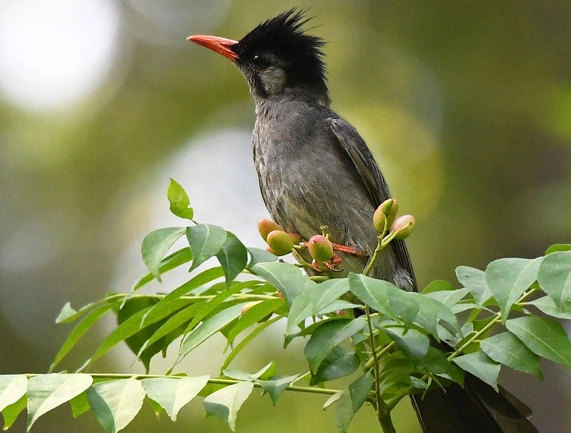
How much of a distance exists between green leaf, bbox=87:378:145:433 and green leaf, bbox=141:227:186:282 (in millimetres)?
347

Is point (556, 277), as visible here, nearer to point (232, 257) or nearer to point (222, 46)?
point (232, 257)

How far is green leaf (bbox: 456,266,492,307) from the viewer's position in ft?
8.36

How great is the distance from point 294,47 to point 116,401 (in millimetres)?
3790

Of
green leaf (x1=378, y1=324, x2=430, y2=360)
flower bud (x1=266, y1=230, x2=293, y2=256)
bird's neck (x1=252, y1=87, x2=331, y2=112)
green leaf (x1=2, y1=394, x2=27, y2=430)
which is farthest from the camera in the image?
bird's neck (x1=252, y1=87, x2=331, y2=112)

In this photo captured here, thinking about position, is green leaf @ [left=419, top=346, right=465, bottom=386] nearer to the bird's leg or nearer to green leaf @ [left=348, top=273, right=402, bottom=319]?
green leaf @ [left=348, top=273, right=402, bottom=319]

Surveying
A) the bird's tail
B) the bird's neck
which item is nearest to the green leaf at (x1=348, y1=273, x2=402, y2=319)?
the bird's tail

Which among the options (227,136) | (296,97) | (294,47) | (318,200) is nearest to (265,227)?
(318,200)

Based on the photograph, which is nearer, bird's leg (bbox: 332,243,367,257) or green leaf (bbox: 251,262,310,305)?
green leaf (bbox: 251,262,310,305)

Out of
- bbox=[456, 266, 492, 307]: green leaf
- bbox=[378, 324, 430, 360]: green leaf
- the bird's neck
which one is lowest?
bbox=[378, 324, 430, 360]: green leaf

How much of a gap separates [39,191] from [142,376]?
377 inches

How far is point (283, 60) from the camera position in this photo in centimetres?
599

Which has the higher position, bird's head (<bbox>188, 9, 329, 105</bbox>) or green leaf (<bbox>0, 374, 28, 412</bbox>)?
bird's head (<bbox>188, 9, 329, 105</bbox>)

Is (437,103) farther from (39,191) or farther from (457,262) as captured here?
(39,191)

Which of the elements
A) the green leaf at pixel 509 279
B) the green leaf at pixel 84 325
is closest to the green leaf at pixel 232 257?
the green leaf at pixel 509 279
